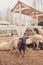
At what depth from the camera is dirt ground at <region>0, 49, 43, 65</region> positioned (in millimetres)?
1394

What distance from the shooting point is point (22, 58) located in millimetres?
1432

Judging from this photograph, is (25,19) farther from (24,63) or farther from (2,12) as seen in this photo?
(24,63)

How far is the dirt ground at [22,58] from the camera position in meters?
1.39

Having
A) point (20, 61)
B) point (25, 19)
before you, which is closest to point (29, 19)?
point (25, 19)

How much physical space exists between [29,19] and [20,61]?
1.91 ft

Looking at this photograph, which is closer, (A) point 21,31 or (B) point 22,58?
(B) point 22,58

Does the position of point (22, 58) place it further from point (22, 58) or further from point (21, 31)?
point (21, 31)

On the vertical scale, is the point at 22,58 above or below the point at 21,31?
below

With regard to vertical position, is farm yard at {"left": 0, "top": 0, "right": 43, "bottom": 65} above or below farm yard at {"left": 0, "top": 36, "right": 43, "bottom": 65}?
above

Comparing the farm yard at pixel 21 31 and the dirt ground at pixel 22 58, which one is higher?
the farm yard at pixel 21 31

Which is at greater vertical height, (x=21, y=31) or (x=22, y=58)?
(x=21, y=31)

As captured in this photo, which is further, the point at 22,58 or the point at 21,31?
the point at 21,31

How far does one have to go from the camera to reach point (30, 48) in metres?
1.47

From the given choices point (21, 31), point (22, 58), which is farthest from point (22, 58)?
point (21, 31)
